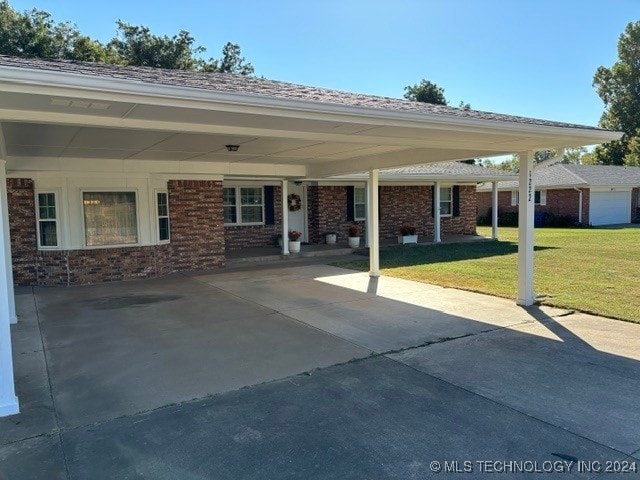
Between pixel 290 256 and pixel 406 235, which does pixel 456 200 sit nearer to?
pixel 406 235

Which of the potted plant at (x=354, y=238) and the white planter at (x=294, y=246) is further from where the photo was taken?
the potted plant at (x=354, y=238)

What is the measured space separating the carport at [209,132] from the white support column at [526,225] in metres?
0.02

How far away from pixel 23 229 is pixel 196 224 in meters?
3.87

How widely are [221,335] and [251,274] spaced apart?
5258mm

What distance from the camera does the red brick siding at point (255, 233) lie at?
1530 centimetres

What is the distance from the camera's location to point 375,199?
36.4 ft

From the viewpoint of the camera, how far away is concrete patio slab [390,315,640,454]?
378 cm

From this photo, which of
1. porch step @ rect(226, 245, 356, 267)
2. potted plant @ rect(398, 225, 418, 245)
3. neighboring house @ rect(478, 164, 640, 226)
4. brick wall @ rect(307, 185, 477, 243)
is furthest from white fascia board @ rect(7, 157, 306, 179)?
neighboring house @ rect(478, 164, 640, 226)

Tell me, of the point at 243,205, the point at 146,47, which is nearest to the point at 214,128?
the point at 243,205

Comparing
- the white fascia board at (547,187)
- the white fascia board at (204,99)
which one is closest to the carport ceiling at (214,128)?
the white fascia board at (204,99)

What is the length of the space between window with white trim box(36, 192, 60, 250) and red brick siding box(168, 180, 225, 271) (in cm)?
262

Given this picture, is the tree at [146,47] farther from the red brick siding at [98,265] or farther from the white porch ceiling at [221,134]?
the red brick siding at [98,265]

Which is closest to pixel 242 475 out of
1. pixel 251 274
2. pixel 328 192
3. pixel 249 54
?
pixel 251 274

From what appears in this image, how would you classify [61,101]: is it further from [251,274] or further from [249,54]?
[249,54]
